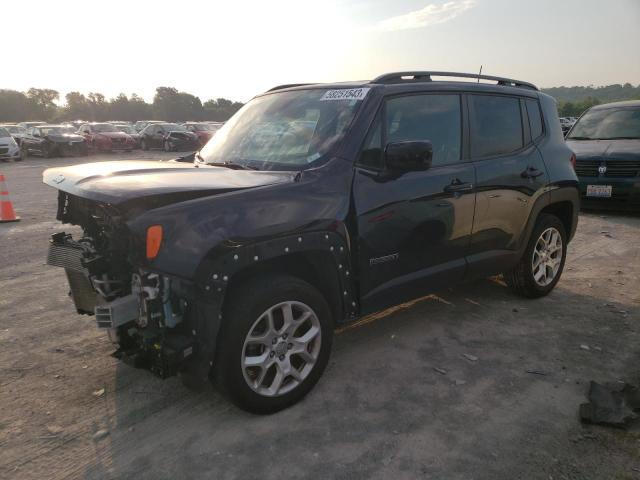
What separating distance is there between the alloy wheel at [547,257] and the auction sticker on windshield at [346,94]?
7.82 feet

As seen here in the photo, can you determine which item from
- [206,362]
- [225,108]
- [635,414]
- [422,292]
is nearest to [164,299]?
[206,362]

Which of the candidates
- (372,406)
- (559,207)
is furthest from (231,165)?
(559,207)

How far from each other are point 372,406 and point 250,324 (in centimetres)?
96

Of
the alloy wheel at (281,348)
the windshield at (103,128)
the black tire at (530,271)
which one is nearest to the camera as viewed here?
the alloy wheel at (281,348)

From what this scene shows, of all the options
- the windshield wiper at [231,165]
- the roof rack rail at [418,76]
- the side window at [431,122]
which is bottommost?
the windshield wiper at [231,165]

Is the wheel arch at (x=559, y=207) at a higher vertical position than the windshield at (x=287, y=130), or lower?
lower

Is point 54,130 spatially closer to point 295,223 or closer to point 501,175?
point 501,175

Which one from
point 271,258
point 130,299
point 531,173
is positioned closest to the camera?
point 130,299

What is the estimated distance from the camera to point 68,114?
81375mm

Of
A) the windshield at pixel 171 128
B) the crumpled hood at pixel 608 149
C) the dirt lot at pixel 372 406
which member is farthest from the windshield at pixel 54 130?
the crumpled hood at pixel 608 149

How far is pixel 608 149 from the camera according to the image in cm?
892

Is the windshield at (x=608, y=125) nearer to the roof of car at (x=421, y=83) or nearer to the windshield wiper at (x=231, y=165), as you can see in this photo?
the roof of car at (x=421, y=83)

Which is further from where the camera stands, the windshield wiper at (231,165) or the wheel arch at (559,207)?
the wheel arch at (559,207)

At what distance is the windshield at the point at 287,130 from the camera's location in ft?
11.1
